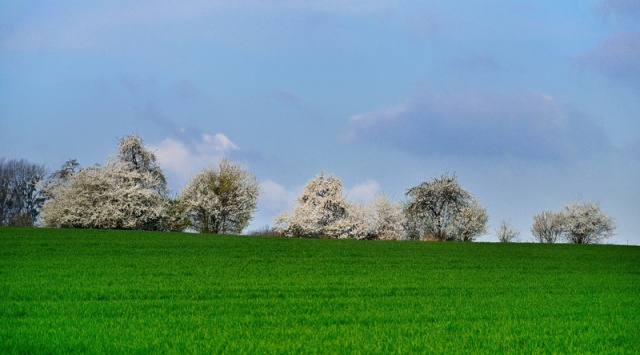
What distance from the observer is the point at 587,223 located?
59.8 meters

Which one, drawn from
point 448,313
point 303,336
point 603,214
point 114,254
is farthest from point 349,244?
point 603,214

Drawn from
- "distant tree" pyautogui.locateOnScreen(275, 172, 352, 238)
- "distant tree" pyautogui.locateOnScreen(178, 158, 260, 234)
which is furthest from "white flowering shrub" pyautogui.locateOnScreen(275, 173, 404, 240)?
"distant tree" pyautogui.locateOnScreen(178, 158, 260, 234)

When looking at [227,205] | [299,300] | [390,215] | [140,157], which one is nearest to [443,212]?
[390,215]

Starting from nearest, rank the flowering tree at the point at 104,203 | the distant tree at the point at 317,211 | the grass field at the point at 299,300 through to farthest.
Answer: the grass field at the point at 299,300 → the flowering tree at the point at 104,203 → the distant tree at the point at 317,211

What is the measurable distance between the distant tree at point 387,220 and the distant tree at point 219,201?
34.8 feet

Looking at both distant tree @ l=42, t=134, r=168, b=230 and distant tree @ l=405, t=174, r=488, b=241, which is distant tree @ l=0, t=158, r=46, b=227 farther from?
distant tree @ l=405, t=174, r=488, b=241

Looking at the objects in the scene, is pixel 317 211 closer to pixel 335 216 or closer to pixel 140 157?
pixel 335 216

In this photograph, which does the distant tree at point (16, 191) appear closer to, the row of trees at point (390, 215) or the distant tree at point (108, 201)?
the distant tree at point (108, 201)

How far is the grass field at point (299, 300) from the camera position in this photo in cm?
995

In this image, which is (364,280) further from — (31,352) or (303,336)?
(31,352)

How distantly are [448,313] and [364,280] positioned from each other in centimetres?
649

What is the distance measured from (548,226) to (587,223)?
3.96 meters

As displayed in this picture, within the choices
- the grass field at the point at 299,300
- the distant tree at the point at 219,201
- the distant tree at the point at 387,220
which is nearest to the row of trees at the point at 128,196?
the distant tree at the point at 219,201

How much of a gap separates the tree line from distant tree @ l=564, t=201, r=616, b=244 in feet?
39.1
